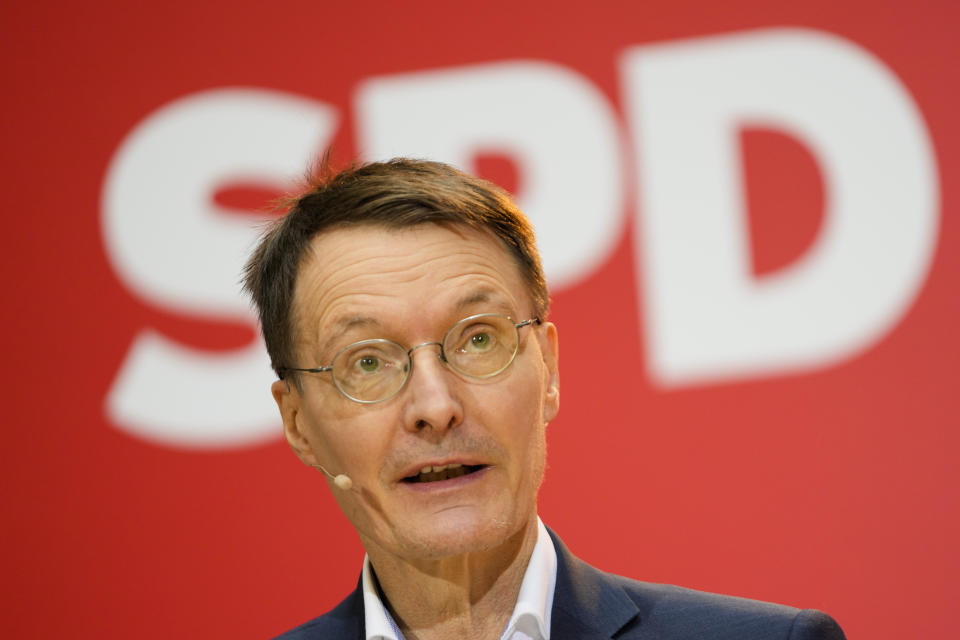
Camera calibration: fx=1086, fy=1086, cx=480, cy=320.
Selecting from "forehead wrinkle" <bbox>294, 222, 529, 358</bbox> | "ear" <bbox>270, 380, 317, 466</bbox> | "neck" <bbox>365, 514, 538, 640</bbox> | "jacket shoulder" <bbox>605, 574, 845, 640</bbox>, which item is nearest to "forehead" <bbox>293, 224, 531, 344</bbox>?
"forehead wrinkle" <bbox>294, 222, 529, 358</bbox>

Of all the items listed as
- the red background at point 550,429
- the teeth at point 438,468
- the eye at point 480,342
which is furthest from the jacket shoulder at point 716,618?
the red background at point 550,429

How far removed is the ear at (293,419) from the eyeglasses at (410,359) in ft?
0.60

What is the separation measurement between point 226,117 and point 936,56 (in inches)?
74.4

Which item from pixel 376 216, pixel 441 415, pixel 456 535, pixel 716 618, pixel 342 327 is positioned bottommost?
pixel 716 618

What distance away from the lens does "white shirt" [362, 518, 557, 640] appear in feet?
5.72

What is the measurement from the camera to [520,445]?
174 cm

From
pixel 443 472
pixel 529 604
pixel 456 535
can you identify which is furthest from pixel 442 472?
pixel 529 604

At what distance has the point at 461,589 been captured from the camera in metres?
1.77

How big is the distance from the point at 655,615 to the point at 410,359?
0.59 m

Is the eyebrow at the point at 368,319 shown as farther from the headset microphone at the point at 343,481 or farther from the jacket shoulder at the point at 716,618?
the jacket shoulder at the point at 716,618

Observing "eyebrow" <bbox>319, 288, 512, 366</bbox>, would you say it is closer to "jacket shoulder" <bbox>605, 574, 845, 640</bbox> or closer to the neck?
the neck

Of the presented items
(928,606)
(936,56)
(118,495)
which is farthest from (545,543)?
(936,56)

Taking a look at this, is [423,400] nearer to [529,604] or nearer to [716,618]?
[529,604]

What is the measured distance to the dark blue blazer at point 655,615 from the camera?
67.6 inches
